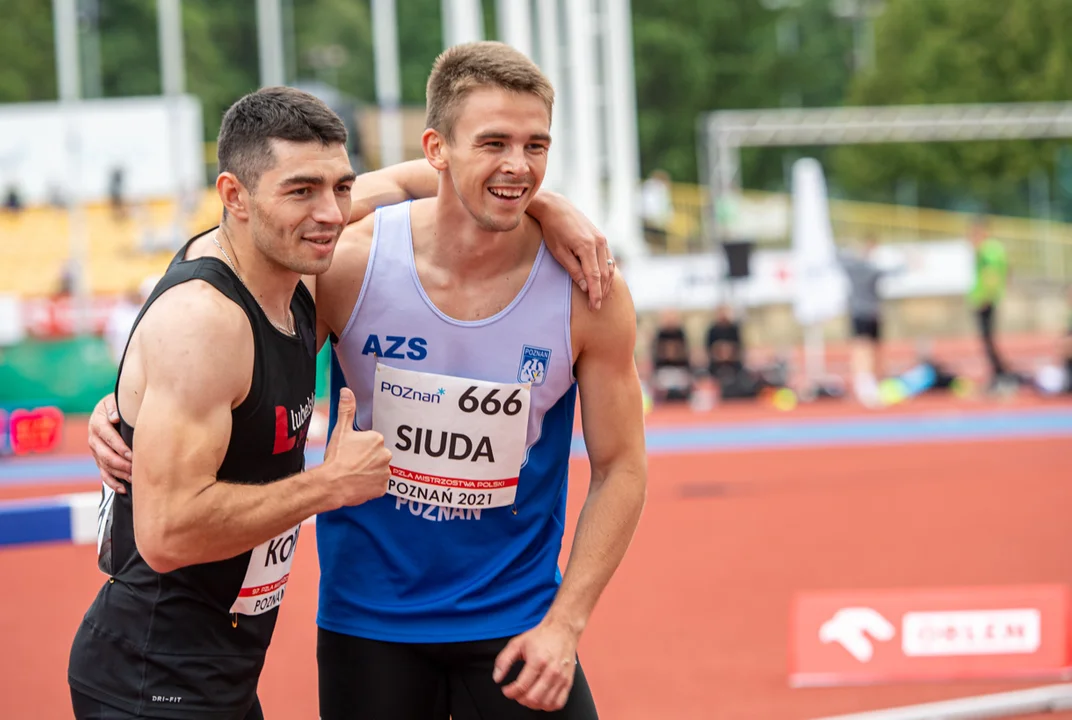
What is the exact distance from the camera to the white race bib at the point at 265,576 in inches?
112

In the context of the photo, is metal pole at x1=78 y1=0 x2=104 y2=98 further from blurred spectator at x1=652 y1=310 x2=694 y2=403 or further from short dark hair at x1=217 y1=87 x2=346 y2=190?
short dark hair at x1=217 y1=87 x2=346 y2=190

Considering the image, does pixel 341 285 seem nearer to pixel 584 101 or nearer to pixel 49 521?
pixel 49 521

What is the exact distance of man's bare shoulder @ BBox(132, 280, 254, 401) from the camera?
2.55 meters

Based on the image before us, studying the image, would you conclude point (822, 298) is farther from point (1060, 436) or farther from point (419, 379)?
point (419, 379)

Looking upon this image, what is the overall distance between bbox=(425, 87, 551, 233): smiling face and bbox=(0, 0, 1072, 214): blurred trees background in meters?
30.7

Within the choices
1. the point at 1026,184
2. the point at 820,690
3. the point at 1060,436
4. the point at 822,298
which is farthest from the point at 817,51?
the point at 820,690

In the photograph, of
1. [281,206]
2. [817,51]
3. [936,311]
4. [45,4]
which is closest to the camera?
[281,206]

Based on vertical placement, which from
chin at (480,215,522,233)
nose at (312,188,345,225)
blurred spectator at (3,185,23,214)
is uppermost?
blurred spectator at (3,185,23,214)

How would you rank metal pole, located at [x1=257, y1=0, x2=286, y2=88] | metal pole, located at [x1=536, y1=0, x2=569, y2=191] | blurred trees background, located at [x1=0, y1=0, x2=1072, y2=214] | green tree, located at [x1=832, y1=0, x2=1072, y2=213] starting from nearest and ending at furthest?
1. metal pole, located at [x1=536, y1=0, x2=569, y2=191]
2. metal pole, located at [x1=257, y1=0, x2=286, y2=88]
3. green tree, located at [x1=832, y1=0, x2=1072, y2=213]
4. blurred trees background, located at [x1=0, y1=0, x2=1072, y2=214]

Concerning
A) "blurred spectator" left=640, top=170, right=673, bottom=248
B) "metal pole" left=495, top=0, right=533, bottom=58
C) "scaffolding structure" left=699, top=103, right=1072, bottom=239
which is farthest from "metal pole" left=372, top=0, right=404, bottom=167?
"scaffolding structure" left=699, top=103, right=1072, bottom=239

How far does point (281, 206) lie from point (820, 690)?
396cm

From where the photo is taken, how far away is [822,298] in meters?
18.2

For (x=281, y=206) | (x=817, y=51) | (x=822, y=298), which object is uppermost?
(x=817, y=51)

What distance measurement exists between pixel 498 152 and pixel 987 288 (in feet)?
55.9
